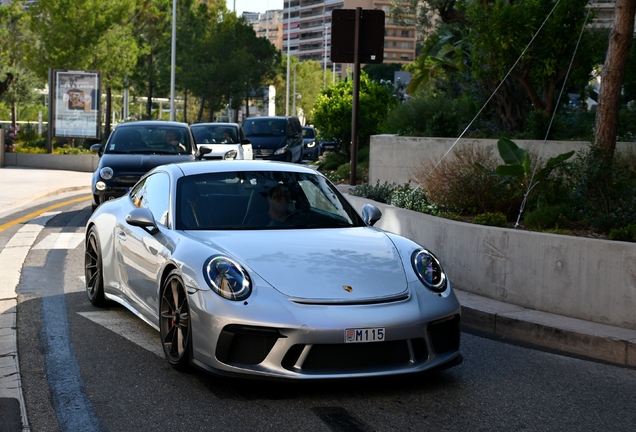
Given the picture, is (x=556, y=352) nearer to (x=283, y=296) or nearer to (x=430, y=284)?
(x=430, y=284)

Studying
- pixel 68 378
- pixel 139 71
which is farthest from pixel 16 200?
pixel 139 71

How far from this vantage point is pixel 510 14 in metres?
16.2

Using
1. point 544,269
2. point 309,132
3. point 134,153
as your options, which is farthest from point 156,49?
point 544,269

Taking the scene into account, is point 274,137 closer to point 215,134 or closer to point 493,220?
point 215,134

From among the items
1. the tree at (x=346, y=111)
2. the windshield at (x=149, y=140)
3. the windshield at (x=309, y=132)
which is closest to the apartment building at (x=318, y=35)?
the windshield at (x=309, y=132)

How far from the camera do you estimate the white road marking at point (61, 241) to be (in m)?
12.5

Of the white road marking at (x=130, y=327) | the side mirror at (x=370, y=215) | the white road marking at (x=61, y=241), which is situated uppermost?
the side mirror at (x=370, y=215)

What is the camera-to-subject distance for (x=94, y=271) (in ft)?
28.2

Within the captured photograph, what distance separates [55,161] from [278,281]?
2707 centimetres

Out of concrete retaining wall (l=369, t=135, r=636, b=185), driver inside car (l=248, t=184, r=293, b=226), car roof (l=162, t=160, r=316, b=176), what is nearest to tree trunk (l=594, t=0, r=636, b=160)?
car roof (l=162, t=160, r=316, b=176)

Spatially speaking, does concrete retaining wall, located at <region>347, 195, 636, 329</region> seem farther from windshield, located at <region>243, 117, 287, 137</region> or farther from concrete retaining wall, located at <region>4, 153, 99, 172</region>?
windshield, located at <region>243, 117, 287, 137</region>

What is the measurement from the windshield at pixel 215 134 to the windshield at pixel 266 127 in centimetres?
683

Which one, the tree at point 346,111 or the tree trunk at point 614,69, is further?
the tree at point 346,111

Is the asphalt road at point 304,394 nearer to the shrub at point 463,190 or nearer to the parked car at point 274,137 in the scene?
the shrub at point 463,190
